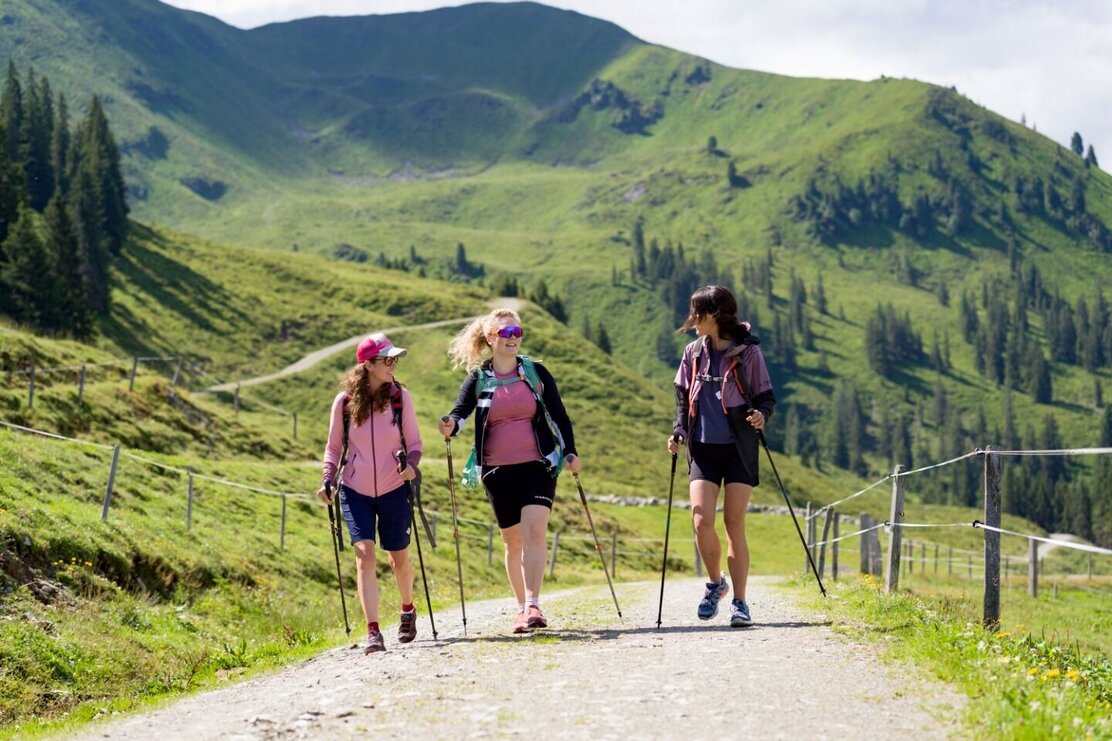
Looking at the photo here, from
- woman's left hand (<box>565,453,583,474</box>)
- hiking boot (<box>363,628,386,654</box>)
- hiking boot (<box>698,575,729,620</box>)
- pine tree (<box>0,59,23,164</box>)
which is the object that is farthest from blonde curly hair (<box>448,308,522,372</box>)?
pine tree (<box>0,59,23,164</box>)

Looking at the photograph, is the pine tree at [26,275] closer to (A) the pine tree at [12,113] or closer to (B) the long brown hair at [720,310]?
(A) the pine tree at [12,113]

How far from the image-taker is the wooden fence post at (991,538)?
12.2 meters

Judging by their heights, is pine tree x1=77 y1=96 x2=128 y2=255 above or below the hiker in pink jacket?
above

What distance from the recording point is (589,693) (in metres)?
8.98

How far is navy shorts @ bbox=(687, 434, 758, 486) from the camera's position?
12.7 metres

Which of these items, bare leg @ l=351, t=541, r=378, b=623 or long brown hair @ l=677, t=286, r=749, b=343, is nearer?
bare leg @ l=351, t=541, r=378, b=623

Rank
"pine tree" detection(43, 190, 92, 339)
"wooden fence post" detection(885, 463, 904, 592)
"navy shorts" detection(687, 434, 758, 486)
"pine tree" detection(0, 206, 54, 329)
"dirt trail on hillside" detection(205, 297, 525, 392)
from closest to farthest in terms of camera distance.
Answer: "navy shorts" detection(687, 434, 758, 486), "wooden fence post" detection(885, 463, 904, 592), "pine tree" detection(0, 206, 54, 329), "pine tree" detection(43, 190, 92, 339), "dirt trail on hillside" detection(205, 297, 525, 392)

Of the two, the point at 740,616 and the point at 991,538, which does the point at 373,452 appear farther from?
the point at 991,538

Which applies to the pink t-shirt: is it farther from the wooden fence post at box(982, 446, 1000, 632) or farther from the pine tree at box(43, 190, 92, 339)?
the pine tree at box(43, 190, 92, 339)

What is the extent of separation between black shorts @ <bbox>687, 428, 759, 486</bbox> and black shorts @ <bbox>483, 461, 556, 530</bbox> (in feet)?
4.83

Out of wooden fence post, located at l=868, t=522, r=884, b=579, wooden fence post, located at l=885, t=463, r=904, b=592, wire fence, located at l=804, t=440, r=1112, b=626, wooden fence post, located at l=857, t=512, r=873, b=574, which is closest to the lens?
wire fence, located at l=804, t=440, r=1112, b=626

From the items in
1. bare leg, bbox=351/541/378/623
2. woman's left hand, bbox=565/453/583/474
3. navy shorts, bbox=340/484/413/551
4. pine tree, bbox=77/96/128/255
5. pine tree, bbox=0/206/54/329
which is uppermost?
pine tree, bbox=77/96/128/255

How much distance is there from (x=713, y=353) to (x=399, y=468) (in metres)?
3.38

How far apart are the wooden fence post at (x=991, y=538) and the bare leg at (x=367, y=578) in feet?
19.5
